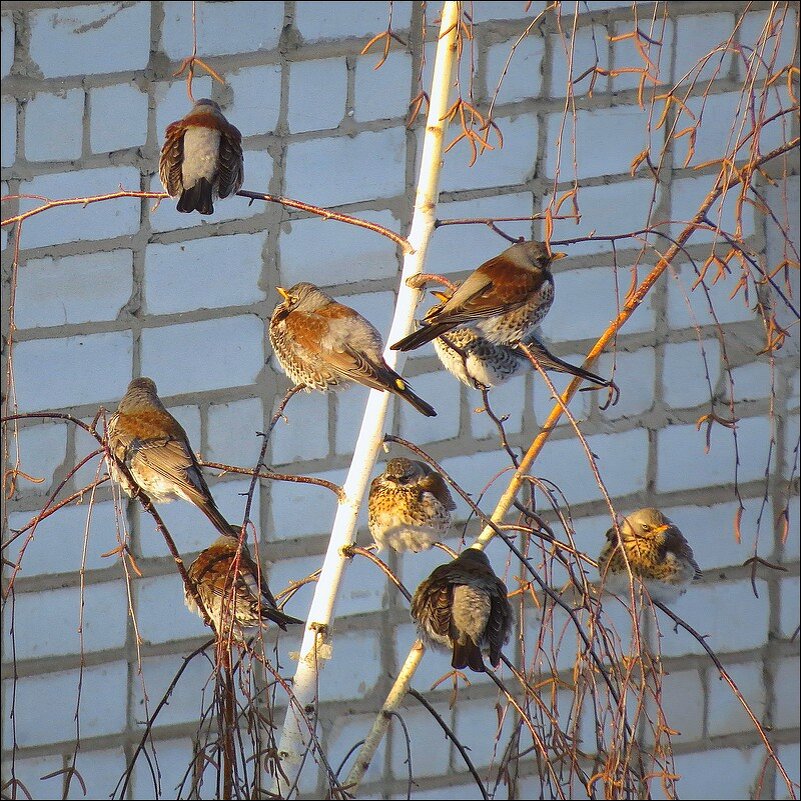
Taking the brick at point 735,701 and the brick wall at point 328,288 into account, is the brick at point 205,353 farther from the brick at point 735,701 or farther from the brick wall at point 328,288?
the brick at point 735,701

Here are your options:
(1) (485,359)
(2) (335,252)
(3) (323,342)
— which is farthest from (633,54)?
(3) (323,342)

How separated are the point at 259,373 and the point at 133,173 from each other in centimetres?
44

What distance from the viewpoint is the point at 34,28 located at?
2.03 meters

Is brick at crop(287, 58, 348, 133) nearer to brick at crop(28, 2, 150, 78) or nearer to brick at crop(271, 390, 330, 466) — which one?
brick at crop(28, 2, 150, 78)

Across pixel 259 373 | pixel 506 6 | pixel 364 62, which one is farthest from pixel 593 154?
pixel 259 373

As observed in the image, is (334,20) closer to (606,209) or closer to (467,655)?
(606,209)

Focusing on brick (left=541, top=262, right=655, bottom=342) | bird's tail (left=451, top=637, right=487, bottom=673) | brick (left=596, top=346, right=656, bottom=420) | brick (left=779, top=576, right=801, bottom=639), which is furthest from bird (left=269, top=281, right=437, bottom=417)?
brick (left=779, top=576, right=801, bottom=639)

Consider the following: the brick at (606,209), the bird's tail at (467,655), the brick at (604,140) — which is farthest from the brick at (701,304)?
the bird's tail at (467,655)

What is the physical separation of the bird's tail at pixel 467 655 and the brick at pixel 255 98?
118 cm

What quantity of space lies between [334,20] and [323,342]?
81cm

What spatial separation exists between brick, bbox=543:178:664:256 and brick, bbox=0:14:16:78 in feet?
3.43

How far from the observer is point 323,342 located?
1.63m

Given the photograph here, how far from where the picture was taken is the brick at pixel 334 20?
2.13 m

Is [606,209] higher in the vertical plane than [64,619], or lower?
higher
